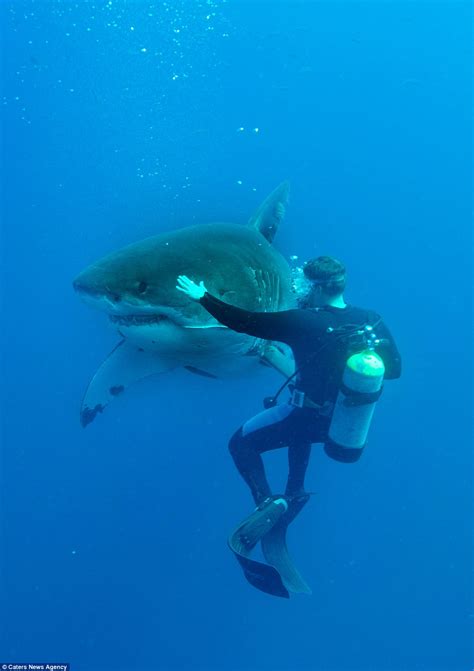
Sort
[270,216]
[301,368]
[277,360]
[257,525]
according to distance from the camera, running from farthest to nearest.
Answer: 1. [270,216]
2. [277,360]
3. [257,525]
4. [301,368]

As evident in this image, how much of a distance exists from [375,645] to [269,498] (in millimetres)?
10501

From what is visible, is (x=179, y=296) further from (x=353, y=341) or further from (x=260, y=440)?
(x=260, y=440)

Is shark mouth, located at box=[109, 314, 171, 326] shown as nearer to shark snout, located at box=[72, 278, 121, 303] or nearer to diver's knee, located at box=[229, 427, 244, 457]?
shark snout, located at box=[72, 278, 121, 303]

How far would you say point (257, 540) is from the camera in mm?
4895

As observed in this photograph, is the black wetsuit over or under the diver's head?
under

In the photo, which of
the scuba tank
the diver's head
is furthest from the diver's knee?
the diver's head

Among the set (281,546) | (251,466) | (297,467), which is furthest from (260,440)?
(281,546)

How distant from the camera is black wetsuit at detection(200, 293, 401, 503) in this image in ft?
12.4

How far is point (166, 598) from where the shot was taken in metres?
11.6

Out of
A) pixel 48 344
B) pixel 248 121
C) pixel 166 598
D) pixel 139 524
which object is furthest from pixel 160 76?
pixel 166 598

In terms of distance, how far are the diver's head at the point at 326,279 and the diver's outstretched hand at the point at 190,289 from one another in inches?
50.7

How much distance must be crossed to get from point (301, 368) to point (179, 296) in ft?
4.17

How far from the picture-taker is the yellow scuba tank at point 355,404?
3930 millimetres

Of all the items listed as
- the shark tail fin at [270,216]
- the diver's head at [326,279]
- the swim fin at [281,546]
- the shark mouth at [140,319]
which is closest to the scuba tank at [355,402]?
the diver's head at [326,279]
